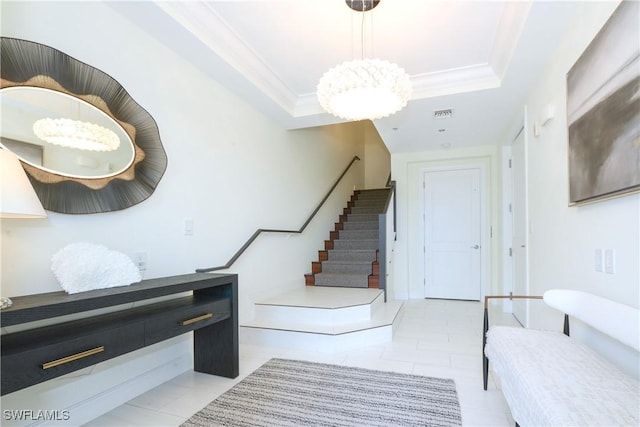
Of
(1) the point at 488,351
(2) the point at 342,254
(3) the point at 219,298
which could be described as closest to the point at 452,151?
(2) the point at 342,254

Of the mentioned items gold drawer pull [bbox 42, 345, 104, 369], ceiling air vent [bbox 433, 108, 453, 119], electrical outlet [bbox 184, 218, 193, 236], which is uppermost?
ceiling air vent [bbox 433, 108, 453, 119]

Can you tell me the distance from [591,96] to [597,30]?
37 cm

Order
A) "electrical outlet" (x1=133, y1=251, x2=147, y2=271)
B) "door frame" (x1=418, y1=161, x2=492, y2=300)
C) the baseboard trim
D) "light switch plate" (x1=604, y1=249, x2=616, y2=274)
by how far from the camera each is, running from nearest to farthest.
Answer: "light switch plate" (x1=604, y1=249, x2=616, y2=274), the baseboard trim, "electrical outlet" (x1=133, y1=251, x2=147, y2=271), "door frame" (x1=418, y1=161, x2=492, y2=300)

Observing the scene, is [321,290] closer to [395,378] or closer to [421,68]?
[395,378]

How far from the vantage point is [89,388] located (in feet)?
6.13

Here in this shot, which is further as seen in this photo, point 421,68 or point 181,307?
point 421,68

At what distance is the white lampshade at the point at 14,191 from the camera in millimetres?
1229

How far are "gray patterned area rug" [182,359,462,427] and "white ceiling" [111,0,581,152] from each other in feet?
8.27

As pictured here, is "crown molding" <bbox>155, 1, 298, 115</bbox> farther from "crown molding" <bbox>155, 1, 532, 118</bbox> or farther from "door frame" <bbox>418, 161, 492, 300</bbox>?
"door frame" <bbox>418, 161, 492, 300</bbox>

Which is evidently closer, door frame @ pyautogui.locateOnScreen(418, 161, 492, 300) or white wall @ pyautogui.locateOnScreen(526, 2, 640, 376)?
white wall @ pyautogui.locateOnScreen(526, 2, 640, 376)

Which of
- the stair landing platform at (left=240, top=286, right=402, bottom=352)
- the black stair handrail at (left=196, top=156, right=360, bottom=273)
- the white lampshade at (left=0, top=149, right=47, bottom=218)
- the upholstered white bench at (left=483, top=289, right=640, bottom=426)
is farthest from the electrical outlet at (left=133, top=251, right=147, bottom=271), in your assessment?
the upholstered white bench at (left=483, top=289, right=640, bottom=426)

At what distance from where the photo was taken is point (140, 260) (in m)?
2.18

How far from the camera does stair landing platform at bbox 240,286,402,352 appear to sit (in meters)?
3.01

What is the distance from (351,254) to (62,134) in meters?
3.91
